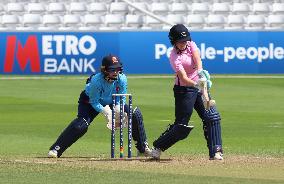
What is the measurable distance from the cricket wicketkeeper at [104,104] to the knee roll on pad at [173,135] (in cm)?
37

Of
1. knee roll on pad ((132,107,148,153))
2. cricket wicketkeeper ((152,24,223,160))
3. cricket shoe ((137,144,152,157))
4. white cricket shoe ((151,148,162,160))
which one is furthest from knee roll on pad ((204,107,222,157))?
knee roll on pad ((132,107,148,153))

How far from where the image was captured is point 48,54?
31750 mm

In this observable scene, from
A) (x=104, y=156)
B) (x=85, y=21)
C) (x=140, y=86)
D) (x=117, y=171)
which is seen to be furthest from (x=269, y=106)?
(x=85, y=21)

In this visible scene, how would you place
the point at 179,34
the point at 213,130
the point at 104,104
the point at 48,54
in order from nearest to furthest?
the point at 179,34, the point at 213,130, the point at 104,104, the point at 48,54

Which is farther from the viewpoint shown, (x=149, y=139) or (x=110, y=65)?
(x=149, y=139)

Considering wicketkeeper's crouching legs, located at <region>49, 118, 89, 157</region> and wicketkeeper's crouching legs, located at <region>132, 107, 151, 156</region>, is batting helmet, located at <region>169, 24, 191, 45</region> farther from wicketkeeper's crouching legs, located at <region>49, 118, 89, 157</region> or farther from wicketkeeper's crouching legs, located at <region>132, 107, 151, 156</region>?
wicketkeeper's crouching legs, located at <region>49, 118, 89, 157</region>

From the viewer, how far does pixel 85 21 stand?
35.1 metres

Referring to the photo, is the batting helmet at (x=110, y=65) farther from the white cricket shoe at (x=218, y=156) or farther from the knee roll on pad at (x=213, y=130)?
the white cricket shoe at (x=218, y=156)

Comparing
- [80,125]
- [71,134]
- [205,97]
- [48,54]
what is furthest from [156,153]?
[48,54]

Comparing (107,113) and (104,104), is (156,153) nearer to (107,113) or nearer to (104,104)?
(107,113)

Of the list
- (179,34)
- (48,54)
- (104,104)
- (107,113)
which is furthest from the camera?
(48,54)

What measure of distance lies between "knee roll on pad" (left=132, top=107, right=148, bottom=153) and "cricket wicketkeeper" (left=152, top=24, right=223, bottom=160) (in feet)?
1.90

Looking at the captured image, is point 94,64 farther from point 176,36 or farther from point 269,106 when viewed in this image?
point 176,36

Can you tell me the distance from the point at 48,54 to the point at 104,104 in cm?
1913
